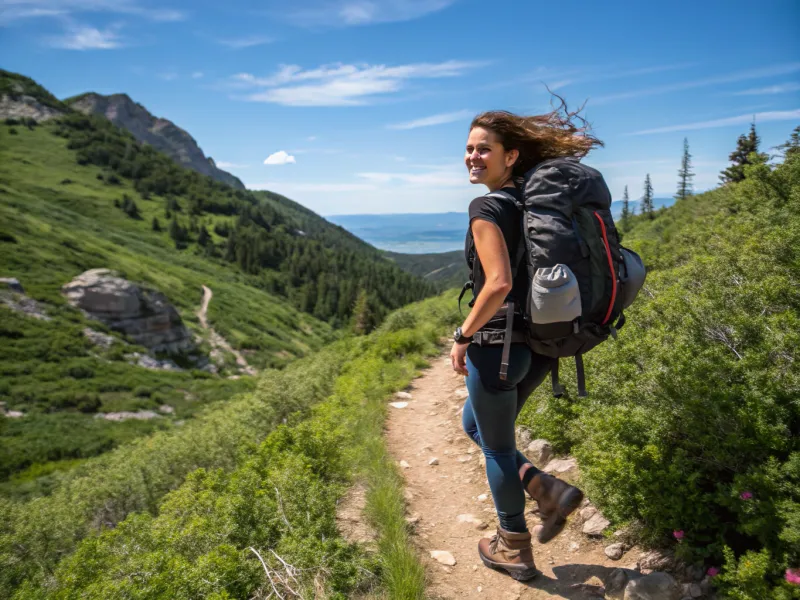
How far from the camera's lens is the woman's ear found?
9.00 ft

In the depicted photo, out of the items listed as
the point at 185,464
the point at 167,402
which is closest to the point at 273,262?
the point at 167,402

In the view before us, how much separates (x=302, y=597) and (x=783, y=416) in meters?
2.94

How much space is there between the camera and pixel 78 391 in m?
46.4

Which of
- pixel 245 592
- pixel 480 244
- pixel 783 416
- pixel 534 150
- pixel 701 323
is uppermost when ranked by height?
pixel 534 150

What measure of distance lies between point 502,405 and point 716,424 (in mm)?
1260

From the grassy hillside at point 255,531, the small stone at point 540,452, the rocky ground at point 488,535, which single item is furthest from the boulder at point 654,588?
the small stone at point 540,452

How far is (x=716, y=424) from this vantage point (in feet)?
8.80

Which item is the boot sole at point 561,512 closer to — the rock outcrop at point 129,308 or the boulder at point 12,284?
the boulder at point 12,284

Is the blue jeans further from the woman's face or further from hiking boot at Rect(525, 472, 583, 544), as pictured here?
the woman's face

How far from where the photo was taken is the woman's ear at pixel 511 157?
274cm

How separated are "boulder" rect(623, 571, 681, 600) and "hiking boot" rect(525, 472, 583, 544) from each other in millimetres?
478

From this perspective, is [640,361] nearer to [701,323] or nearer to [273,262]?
[701,323]

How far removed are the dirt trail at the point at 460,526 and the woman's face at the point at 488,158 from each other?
264 centimetres

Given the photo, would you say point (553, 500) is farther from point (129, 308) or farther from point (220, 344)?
point (220, 344)
